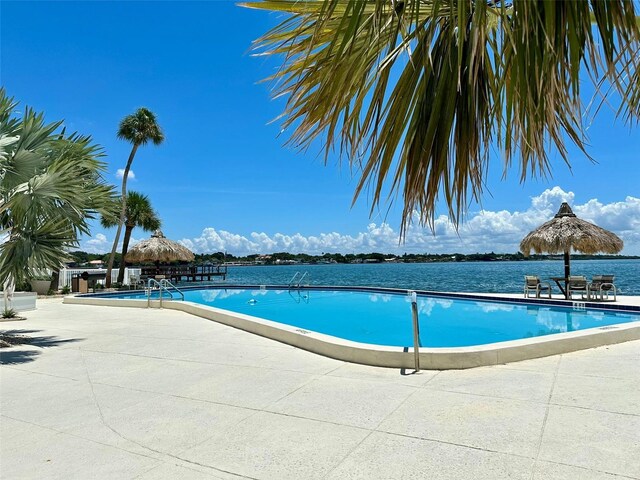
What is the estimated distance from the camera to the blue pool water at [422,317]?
10414 millimetres

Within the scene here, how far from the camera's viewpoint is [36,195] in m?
7.34

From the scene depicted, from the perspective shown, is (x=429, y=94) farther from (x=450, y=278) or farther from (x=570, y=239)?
(x=450, y=278)

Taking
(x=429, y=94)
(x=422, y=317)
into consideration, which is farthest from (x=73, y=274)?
(x=429, y=94)

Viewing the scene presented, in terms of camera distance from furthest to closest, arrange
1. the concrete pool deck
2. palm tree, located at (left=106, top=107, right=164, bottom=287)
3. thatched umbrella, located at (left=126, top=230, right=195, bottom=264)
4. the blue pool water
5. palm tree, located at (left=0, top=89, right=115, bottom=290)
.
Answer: thatched umbrella, located at (left=126, top=230, right=195, bottom=264) → palm tree, located at (left=106, top=107, right=164, bottom=287) → the blue pool water → palm tree, located at (left=0, top=89, right=115, bottom=290) → the concrete pool deck

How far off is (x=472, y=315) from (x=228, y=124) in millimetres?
13991

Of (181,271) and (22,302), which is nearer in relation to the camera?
(22,302)

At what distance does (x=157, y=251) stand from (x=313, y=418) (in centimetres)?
2928

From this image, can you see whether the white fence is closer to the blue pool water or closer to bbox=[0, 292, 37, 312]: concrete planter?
the blue pool water

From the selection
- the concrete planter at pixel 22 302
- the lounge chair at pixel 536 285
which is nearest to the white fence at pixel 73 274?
the concrete planter at pixel 22 302

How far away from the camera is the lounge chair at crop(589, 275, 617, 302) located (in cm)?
1330

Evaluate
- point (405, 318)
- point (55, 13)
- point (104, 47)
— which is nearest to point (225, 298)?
point (405, 318)

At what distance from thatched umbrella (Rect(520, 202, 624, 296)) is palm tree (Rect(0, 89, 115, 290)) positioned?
1436 centimetres

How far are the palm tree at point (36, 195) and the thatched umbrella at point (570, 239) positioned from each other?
47.1ft

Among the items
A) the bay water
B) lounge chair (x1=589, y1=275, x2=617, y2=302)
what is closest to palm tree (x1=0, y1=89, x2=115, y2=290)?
lounge chair (x1=589, y1=275, x2=617, y2=302)
